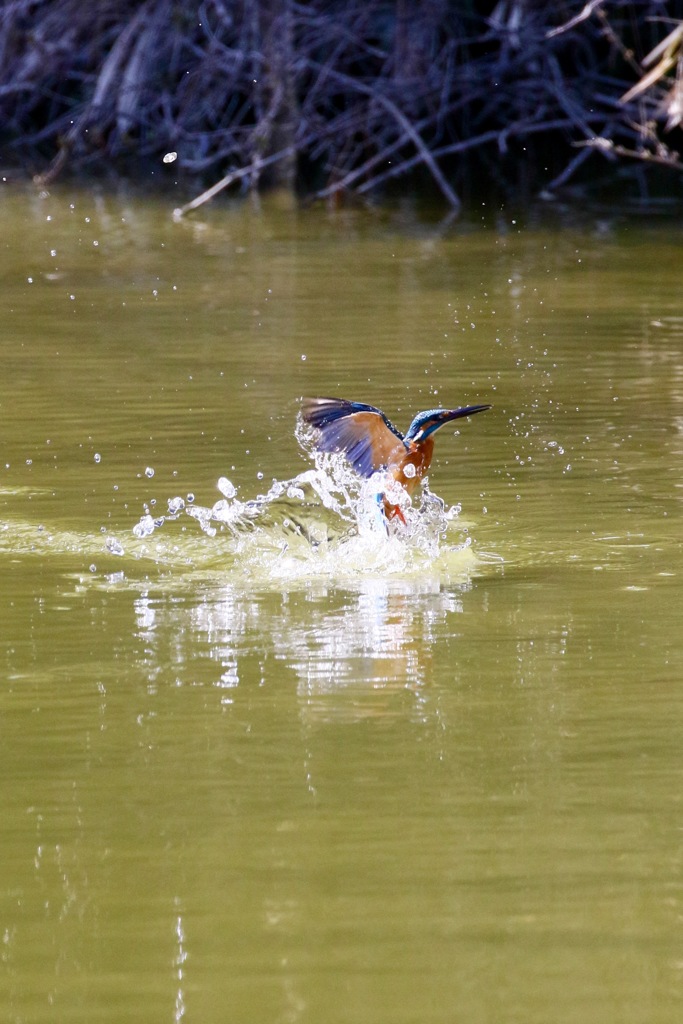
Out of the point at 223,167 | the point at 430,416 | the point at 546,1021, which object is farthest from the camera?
the point at 223,167

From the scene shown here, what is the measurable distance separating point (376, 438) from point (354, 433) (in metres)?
0.06

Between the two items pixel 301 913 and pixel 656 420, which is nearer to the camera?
pixel 301 913

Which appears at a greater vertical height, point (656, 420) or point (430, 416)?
point (430, 416)

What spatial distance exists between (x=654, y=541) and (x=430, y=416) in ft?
2.18

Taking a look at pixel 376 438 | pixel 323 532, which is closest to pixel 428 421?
pixel 376 438

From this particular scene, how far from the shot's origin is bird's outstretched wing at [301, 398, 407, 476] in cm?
451

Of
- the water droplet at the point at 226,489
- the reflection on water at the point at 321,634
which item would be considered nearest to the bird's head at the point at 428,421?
the reflection on water at the point at 321,634

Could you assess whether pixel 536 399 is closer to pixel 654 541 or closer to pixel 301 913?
pixel 654 541

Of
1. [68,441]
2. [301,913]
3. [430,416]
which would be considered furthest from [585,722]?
[68,441]

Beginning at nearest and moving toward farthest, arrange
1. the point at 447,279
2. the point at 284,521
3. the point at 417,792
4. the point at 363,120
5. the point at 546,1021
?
the point at 546,1021 < the point at 417,792 < the point at 284,521 < the point at 447,279 < the point at 363,120

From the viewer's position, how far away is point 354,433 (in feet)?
15.0

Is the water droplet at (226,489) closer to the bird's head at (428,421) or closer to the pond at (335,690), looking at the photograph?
the pond at (335,690)

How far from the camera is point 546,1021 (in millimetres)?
2420

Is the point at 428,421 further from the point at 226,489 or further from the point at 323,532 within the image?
the point at 226,489
